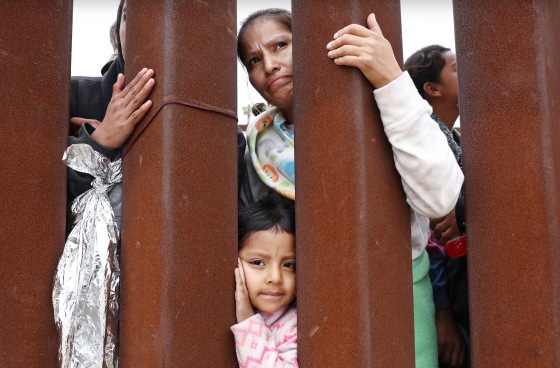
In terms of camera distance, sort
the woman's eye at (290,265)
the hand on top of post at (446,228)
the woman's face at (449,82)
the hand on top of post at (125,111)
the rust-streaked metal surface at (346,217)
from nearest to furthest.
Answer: the rust-streaked metal surface at (346,217) → the hand on top of post at (125,111) → the woman's eye at (290,265) → the hand on top of post at (446,228) → the woman's face at (449,82)

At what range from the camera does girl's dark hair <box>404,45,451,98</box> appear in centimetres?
283

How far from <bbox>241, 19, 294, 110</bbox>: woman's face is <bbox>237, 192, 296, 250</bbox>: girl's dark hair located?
0.34 m

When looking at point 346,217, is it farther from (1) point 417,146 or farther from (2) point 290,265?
(2) point 290,265

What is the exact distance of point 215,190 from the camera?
5.42ft

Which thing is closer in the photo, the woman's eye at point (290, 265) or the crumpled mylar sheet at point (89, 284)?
the crumpled mylar sheet at point (89, 284)

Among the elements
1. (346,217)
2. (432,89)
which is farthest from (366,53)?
(432,89)

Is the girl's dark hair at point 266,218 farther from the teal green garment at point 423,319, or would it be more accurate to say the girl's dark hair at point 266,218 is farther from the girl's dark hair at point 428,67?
the girl's dark hair at point 428,67

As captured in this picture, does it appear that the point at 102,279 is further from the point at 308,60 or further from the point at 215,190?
the point at 308,60

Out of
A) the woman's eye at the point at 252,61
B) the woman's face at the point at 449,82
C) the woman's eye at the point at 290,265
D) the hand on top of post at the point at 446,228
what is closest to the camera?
the woman's eye at the point at 290,265

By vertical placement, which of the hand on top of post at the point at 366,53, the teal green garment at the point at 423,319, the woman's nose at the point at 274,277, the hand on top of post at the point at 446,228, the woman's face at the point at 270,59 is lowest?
the teal green garment at the point at 423,319

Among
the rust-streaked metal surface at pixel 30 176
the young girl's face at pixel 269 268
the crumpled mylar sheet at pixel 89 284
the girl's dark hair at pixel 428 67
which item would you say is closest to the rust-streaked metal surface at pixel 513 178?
the young girl's face at pixel 269 268

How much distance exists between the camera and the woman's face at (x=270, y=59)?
2.09m

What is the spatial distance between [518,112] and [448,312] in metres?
0.72

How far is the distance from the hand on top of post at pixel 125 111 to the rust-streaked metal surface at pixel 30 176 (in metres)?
0.11
